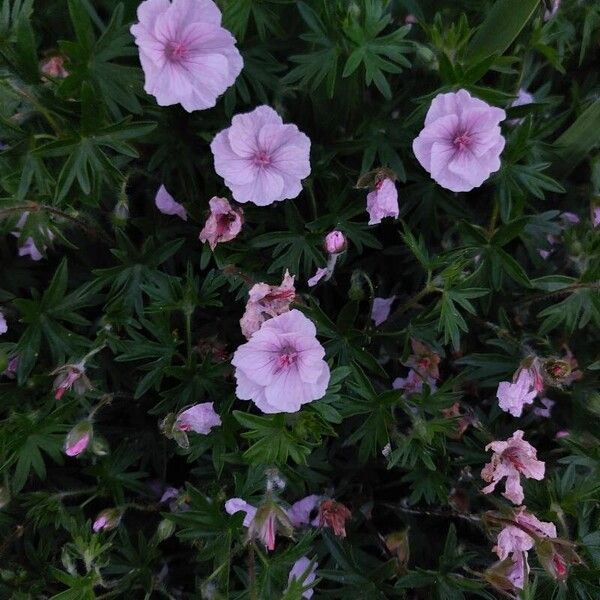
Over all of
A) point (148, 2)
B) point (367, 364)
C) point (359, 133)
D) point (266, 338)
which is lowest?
point (367, 364)

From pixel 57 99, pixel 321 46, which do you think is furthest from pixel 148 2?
pixel 321 46

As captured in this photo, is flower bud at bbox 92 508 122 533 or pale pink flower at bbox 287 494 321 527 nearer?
flower bud at bbox 92 508 122 533

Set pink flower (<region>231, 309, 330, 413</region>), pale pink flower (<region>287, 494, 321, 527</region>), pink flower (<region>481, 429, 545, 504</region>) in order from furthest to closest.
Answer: pale pink flower (<region>287, 494, 321, 527</region>) < pink flower (<region>481, 429, 545, 504</region>) < pink flower (<region>231, 309, 330, 413</region>)

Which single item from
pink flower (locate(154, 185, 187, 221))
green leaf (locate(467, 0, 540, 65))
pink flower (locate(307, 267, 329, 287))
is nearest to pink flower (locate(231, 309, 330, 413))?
pink flower (locate(307, 267, 329, 287))

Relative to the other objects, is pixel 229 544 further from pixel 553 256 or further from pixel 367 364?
pixel 553 256

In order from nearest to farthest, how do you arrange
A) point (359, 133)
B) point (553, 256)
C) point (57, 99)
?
point (57, 99) → point (359, 133) → point (553, 256)

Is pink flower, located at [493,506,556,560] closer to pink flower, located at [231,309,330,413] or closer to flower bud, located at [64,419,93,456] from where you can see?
pink flower, located at [231,309,330,413]

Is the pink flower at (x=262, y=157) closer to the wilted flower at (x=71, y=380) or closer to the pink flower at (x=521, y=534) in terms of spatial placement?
the wilted flower at (x=71, y=380)
